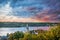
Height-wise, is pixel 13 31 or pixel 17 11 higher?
pixel 17 11

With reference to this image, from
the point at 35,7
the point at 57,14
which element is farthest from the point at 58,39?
the point at 35,7

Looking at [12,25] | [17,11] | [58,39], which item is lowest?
[58,39]

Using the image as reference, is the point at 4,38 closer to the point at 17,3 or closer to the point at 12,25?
the point at 12,25

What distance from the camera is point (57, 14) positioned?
3.27m

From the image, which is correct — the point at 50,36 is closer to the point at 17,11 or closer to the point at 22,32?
the point at 22,32

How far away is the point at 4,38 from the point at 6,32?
0.31 feet

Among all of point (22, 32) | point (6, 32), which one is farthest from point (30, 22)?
point (6, 32)

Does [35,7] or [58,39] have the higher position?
[35,7]

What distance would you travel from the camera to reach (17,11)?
3.25 m

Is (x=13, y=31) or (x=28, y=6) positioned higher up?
(x=28, y=6)

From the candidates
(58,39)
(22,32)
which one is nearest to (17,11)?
(22,32)

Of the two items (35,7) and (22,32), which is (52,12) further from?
(22,32)

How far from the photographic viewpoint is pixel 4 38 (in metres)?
3.19

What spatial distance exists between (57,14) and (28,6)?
1.52 feet
